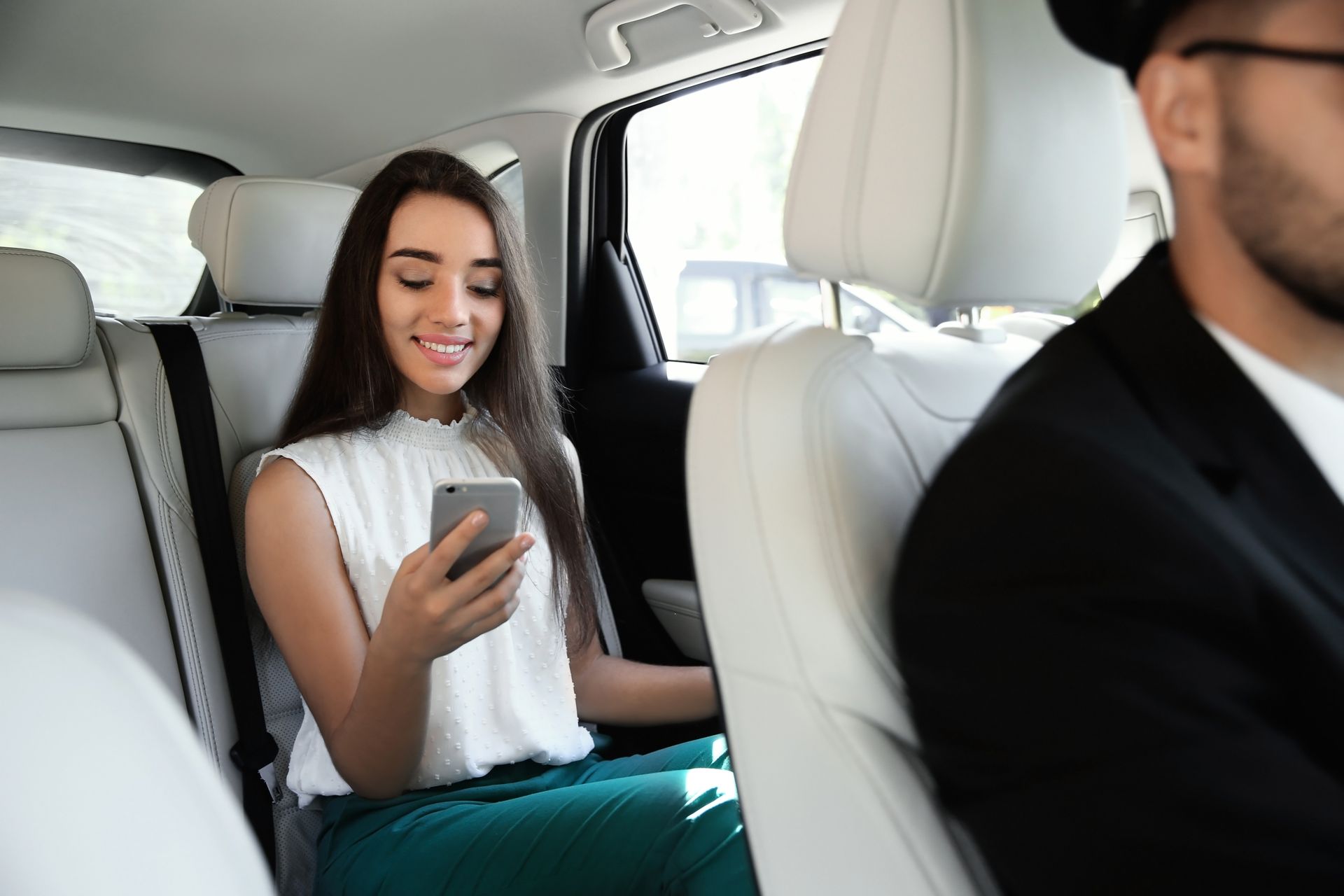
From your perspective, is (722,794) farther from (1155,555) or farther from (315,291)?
(315,291)

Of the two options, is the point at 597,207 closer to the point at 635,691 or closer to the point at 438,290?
the point at 438,290

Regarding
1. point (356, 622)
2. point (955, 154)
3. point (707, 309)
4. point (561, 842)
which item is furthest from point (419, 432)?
point (707, 309)

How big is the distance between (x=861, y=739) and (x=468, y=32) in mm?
1723

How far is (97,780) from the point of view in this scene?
416 millimetres

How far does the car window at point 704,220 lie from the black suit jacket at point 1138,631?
1588 millimetres

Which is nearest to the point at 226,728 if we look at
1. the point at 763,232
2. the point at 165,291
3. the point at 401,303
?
the point at 401,303

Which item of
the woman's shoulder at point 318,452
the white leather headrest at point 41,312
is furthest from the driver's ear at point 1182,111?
the white leather headrest at point 41,312

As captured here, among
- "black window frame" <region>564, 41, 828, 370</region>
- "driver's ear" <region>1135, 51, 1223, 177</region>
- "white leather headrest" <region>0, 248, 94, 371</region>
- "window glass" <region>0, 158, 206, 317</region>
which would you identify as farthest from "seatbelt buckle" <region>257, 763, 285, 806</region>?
"window glass" <region>0, 158, 206, 317</region>

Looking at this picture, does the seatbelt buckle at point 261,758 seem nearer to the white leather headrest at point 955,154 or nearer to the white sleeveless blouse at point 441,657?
the white sleeveless blouse at point 441,657

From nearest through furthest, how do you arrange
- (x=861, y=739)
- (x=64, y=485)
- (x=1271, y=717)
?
(x=1271, y=717) < (x=861, y=739) < (x=64, y=485)

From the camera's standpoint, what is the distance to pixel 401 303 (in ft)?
5.05

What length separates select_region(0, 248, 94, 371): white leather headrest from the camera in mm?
1490

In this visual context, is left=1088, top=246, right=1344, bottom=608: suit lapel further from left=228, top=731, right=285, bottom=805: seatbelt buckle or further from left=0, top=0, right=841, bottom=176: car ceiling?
left=228, top=731, right=285, bottom=805: seatbelt buckle

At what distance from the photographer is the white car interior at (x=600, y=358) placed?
74 centimetres
